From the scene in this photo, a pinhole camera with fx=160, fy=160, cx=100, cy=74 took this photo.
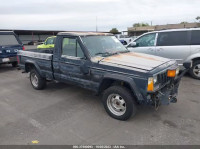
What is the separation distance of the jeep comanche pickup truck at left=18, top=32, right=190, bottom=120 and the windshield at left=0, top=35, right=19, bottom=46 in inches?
201

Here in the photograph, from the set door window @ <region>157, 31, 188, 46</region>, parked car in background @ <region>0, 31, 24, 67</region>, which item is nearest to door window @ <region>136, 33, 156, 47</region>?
door window @ <region>157, 31, 188, 46</region>

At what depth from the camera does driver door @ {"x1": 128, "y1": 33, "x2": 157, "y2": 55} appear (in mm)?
6790

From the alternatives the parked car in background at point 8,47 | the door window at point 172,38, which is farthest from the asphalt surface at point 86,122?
the parked car in background at point 8,47

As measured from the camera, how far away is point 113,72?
11.0ft

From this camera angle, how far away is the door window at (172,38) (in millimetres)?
6255

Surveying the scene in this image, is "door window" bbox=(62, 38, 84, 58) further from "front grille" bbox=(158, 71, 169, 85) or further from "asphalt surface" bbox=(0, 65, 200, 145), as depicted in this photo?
"front grille" bbox=(158, 71, 169, 85)

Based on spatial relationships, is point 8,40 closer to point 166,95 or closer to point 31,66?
point 31,66

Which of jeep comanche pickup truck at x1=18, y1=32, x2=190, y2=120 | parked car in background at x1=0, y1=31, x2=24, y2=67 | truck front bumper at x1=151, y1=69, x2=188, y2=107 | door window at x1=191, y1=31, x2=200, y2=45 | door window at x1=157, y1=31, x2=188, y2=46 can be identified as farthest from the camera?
parked car in background at x1=0, y1=31, x2=24, y2=67

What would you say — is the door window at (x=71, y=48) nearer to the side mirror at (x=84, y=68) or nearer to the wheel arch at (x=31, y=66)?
the side mirror at (x=84, y=68)

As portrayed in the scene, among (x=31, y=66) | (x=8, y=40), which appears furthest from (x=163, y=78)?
(x=8, y=40)

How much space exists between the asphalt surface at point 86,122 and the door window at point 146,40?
2.67 meters

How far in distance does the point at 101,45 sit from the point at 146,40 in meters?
3.58

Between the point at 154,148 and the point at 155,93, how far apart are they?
1055 millimetres

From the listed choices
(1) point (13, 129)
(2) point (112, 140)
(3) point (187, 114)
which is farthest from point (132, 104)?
(1) point (13, 129)
